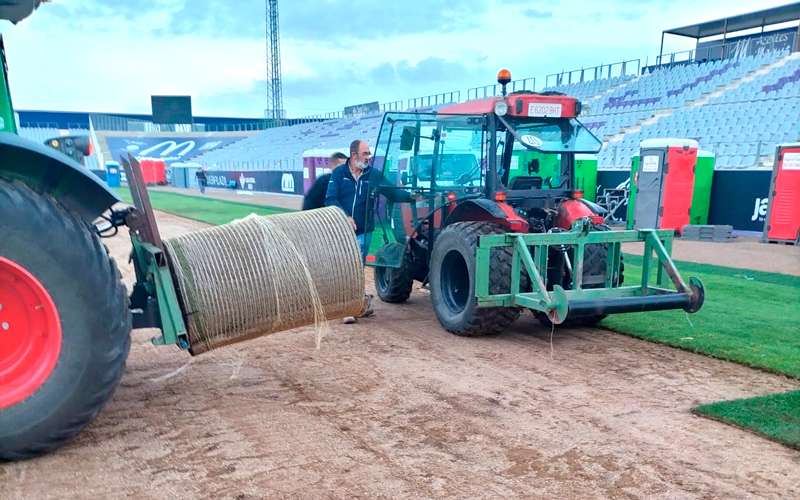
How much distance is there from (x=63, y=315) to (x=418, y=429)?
1990 millimetres

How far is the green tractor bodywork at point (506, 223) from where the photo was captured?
5480 millimetres

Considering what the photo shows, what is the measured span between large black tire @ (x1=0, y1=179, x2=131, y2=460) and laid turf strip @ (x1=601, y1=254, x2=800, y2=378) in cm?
452

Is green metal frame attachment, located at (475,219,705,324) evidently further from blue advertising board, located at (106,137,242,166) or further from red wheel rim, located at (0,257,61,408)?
blue advertising board, located at (106,137,242,166)

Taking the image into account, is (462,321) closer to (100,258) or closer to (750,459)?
(750,459)

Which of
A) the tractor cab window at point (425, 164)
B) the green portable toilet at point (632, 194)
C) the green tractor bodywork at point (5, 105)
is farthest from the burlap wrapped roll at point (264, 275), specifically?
the green portable toilet at point (632, 194)

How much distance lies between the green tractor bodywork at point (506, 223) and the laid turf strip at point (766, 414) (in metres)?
1.20

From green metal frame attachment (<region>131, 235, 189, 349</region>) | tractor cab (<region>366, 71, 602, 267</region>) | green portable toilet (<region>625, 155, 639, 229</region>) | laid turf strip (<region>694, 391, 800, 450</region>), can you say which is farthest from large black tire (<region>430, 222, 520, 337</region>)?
green portable toilet (<region>625, 155, 639, 229</region>)

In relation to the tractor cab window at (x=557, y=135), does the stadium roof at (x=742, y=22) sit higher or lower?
higher

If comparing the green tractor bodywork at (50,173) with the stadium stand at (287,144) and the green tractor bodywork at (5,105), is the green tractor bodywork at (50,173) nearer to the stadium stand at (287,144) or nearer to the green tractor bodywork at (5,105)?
the green tractor bodywork at (5,105)

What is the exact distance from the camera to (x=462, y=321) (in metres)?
5.89

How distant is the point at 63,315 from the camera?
3.23m

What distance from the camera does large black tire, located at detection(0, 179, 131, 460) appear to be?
317cm

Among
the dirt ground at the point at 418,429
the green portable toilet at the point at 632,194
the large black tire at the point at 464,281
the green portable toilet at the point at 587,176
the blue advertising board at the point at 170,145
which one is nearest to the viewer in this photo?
the dirt ground at the point at 418,429

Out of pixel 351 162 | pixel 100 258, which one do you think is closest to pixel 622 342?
pixel 351 162
